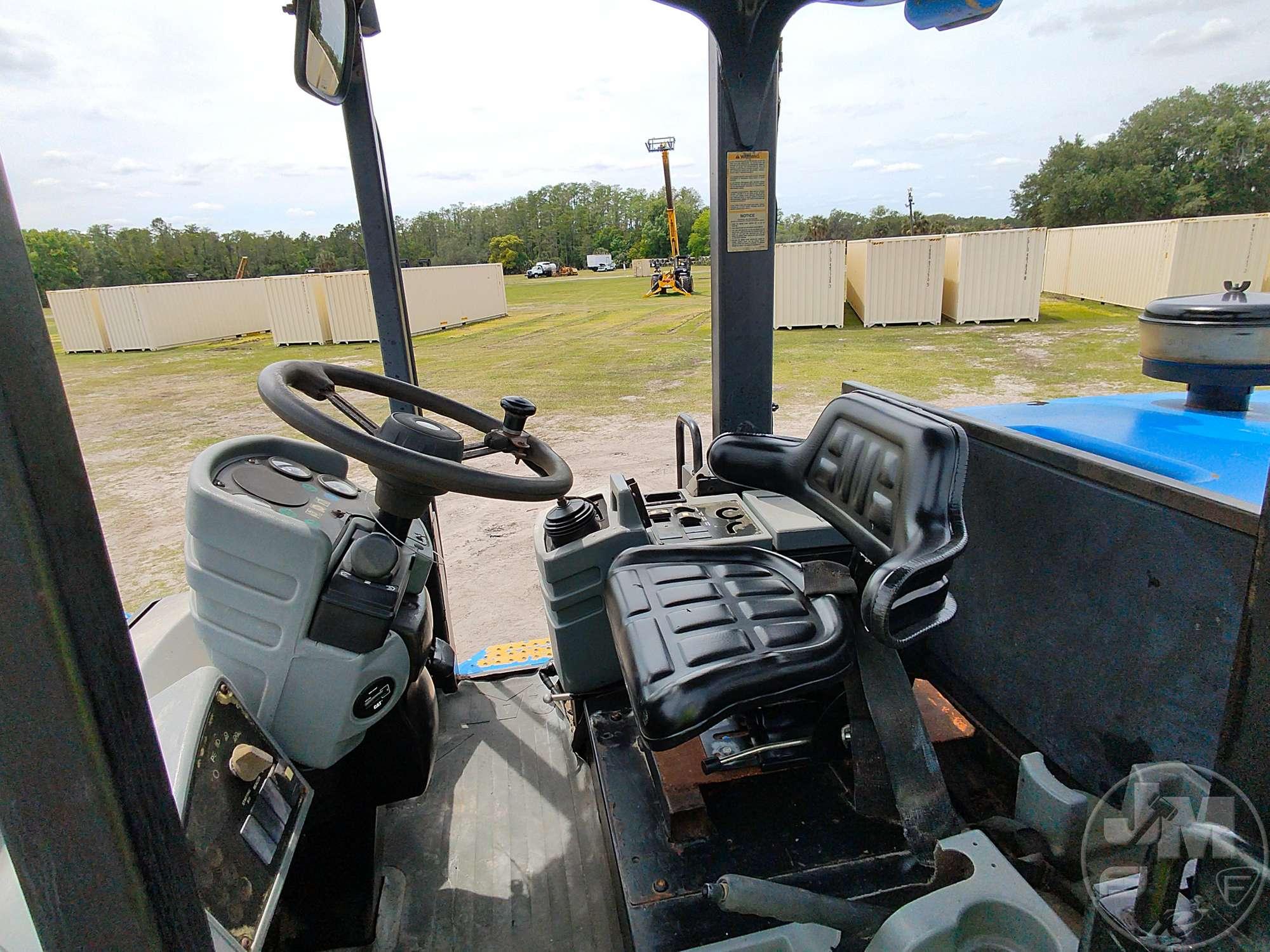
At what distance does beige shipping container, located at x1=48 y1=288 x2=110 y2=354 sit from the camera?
16.2m

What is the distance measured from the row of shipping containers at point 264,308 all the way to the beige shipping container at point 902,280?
8.94 m

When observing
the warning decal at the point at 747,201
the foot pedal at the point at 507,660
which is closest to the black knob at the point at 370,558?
the foot pedal at the point at 507,660

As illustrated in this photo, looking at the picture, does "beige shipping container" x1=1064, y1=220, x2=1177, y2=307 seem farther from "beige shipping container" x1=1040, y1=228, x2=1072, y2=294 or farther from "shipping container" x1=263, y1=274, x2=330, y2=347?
"shipping container" x1=263, y1=274, x2=330, y2=347

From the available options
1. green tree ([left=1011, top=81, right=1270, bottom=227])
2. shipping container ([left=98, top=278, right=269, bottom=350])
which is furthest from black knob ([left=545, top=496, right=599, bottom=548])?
green tree ([left=1011, top=81, right=1270, bottom=227])

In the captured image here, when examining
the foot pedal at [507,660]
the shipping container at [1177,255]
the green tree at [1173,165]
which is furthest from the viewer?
the green tree at [1173,165]

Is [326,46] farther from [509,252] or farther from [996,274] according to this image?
[509,252]

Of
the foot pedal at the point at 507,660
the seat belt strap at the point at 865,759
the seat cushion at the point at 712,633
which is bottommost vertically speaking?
the foot pedal at the point at 507,660

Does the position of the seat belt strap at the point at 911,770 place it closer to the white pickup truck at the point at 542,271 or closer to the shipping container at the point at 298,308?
the shipping container at the point at 298,308

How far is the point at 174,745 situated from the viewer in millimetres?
1082

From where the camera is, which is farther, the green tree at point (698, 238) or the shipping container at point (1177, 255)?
the green tree at point (698, 238)

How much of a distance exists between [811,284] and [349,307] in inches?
365

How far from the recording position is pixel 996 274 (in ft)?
45.2

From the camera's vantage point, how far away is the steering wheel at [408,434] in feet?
4.05

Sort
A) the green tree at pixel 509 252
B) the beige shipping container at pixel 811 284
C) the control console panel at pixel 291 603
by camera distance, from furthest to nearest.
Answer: the green tree at pixel 509 252 → the beige shipping container at pixel 811 284 → the control console panel at pixel 291 603
